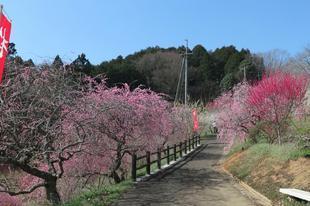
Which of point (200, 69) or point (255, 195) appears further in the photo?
point (200, 69)

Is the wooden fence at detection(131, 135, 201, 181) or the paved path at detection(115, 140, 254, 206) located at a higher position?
the wooden fence at detection(131, 135, 201, 181)

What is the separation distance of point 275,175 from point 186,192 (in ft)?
9.52

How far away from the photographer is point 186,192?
50.3 feet

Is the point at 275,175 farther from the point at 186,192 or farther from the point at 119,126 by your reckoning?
the point at 119,126

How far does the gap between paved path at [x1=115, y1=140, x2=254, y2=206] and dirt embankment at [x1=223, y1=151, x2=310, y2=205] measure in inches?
25.4

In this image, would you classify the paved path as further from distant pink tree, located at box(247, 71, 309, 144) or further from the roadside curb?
distant pink tree, located at box(247, 71, 309, 144)

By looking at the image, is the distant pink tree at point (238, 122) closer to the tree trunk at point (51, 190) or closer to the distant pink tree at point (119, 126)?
the distant pink tree at point (119, 126)

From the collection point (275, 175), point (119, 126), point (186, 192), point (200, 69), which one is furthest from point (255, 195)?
point (200, 69)

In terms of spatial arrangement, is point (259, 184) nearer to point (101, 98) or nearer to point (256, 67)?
point (101, 98)

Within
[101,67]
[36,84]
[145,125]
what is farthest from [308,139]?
[101,67]

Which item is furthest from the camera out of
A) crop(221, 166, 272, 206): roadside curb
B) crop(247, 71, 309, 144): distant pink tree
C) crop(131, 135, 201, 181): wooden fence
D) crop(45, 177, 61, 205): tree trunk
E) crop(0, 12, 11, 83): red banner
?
crop(247, 71, 309, 144): distant pink tree

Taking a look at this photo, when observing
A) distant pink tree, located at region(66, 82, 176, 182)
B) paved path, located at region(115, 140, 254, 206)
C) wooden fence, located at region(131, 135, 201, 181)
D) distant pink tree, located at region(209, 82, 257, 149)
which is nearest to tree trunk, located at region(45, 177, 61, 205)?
distant pink tree, located at region(66, 82, 176, 182)

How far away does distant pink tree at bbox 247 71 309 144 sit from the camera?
2214cm

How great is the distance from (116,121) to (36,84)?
5.45 m
